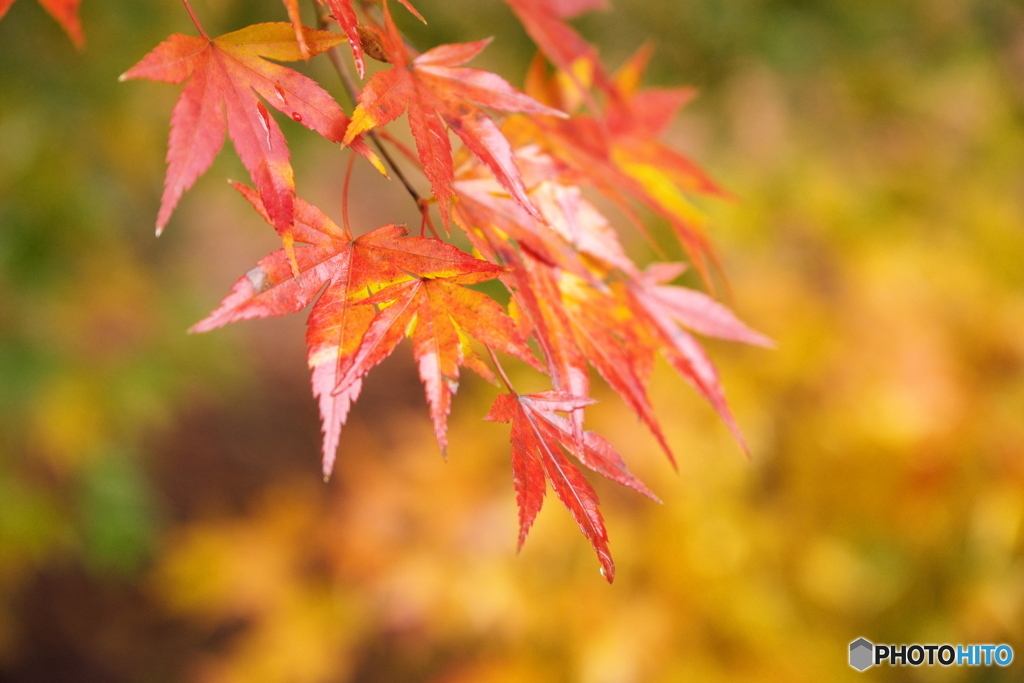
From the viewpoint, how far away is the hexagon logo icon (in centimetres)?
131

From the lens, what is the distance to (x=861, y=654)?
4.34ft

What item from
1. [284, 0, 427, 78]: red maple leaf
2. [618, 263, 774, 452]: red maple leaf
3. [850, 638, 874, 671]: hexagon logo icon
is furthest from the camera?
[850, 638, 874, 671]: hexagon logo icon

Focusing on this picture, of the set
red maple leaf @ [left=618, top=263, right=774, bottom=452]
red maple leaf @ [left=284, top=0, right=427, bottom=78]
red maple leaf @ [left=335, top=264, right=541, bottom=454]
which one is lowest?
red maple leaf @ [left=618, top=263, right=774, bottom=452]

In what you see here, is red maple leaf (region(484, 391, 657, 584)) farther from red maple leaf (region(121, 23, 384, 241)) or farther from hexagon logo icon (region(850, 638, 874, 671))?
hexagon logo icon (region(850, 638, 874, 671))

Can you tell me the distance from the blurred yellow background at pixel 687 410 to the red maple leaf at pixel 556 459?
103cm

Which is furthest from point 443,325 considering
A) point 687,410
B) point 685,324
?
point 687,410

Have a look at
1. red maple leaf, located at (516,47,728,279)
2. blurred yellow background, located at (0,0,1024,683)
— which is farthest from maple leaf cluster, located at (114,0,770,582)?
blurred yellow background, located at (0,0,1024,683)

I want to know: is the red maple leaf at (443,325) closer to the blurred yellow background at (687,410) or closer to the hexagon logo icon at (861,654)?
the blurred yellow background at (687,410)

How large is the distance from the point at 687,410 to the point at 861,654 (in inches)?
24.0

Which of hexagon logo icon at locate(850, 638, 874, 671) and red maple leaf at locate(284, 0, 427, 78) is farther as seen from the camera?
hexagon logo icon at locate(850, 638, 874, 671)

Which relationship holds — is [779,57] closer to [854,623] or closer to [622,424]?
[622,424]

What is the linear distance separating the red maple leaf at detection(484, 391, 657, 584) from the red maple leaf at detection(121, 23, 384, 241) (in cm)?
Answer: 18

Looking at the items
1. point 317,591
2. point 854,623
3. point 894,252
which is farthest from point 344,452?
point 894,252

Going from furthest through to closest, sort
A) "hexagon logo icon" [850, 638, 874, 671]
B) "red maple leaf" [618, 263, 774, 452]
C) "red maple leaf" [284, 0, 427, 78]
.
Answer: "hexagon logo icon" [850, 638, 874, 671] < "red maple leaf" [618, 263, 774, 452] < "red maple leaf" [284, 0, 427, 78]
